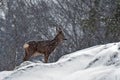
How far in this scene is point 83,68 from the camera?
731 cm

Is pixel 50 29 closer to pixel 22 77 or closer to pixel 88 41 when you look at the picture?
pixel 88 41

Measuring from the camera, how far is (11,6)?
40.2 metres

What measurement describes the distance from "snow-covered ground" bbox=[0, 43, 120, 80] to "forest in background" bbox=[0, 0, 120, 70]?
20.3 metres

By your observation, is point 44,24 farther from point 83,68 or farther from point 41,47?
point 83,68

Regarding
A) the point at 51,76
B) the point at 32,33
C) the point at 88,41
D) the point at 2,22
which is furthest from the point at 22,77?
the point at 2,22

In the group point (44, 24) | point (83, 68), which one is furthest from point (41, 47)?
point (44, 24)

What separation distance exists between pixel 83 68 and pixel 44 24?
3041 cm

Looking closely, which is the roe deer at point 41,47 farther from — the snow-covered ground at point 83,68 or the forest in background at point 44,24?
the forest in background at point 44,24

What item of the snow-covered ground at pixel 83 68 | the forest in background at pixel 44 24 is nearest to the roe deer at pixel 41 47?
the snow-covered ground at pixel 83 68

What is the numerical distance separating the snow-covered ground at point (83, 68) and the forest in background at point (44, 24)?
20348mm

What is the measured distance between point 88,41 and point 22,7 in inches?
419

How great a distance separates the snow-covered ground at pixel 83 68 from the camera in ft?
21.7

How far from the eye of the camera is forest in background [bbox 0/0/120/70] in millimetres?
30984

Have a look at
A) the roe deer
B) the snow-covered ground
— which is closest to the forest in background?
the roe deer
